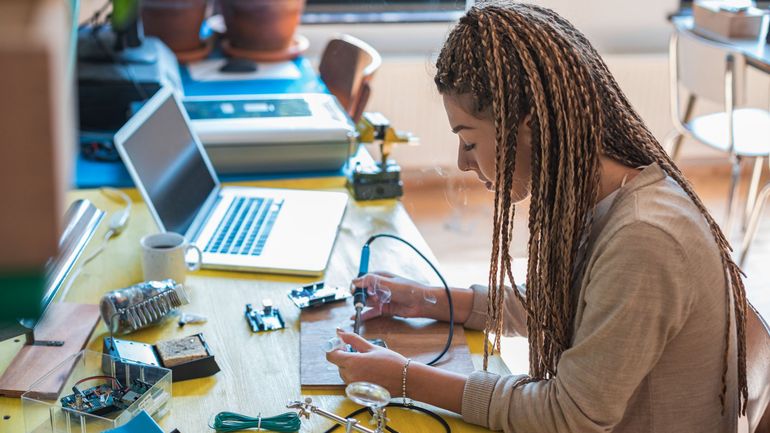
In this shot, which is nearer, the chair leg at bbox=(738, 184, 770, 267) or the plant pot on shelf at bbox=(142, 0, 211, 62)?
the plant pot on shelf at bbox=(142, 0, 211, 62)

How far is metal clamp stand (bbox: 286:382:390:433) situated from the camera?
1005mm

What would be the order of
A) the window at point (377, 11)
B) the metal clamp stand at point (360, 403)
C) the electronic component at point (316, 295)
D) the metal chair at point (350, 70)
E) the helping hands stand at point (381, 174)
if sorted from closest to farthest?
1. the metal clamp stand at point (360, 403)
2. the electronic component at point (316, 295)
3. the helping hands stand at point (381, 174)
4. the metal chair at point (350, 70)
5. the window at point (377, 11)

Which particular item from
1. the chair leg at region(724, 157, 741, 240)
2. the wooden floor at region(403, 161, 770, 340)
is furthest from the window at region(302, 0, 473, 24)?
the chair leg at region(724, 157, 741, 240)

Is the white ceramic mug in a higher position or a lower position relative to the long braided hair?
lower

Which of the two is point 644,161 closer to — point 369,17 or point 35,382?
point 35,382

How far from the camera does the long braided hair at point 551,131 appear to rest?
3.59 ft

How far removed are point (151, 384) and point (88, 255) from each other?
0.55m

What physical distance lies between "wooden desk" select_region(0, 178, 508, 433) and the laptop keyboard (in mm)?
79

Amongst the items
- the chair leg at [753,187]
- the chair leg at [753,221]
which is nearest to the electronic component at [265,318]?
the chair leg at [753,221]

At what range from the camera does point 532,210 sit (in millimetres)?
1153

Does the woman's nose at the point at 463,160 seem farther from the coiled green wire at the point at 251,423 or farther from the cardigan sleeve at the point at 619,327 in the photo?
the coiled green wire at the point at 251,423

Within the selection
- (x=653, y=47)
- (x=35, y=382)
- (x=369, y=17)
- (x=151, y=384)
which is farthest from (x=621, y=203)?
(x=653, y=47)

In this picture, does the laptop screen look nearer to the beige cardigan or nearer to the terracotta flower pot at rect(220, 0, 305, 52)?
the beige cardigan

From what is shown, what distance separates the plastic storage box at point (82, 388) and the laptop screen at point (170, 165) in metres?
0.41
